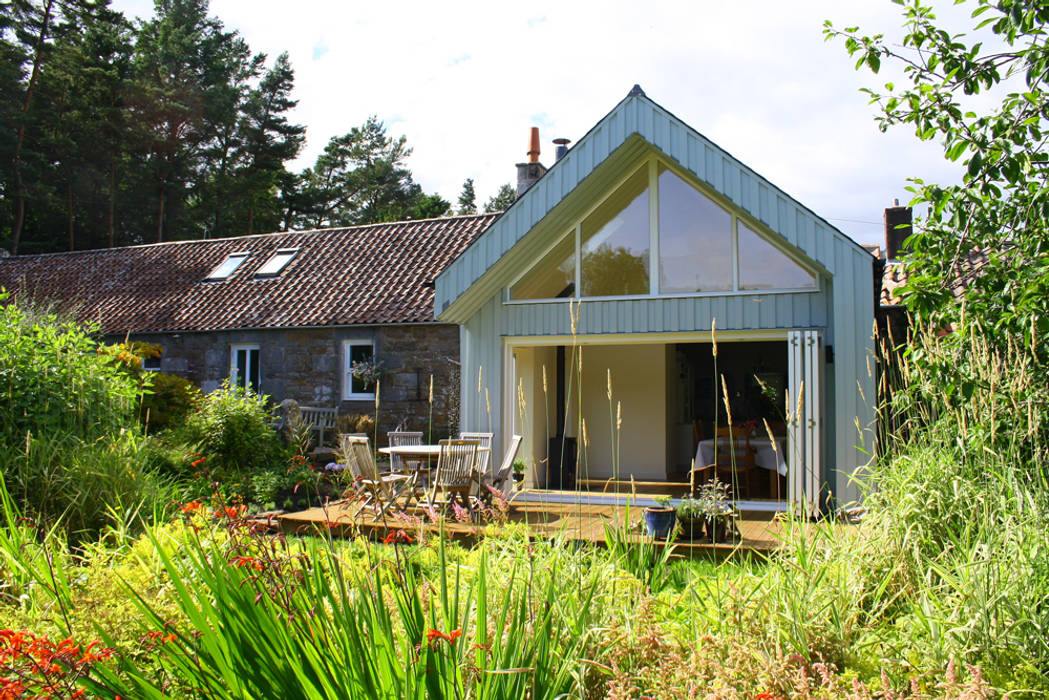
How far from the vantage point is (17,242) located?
26.4 metres

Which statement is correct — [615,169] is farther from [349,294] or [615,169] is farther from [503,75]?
[349,294]

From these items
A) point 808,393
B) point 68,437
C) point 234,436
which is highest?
point 808,393

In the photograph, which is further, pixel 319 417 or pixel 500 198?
pixel 500 198

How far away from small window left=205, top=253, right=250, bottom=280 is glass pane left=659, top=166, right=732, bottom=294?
12399 mm

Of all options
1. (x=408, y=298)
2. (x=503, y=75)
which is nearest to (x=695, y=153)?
(x=503, y=75)

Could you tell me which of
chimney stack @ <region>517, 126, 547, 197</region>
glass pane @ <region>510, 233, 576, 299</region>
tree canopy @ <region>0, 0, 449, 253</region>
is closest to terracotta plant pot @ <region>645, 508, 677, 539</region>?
glass pane @ <region>510, 233, 576, 299</region>

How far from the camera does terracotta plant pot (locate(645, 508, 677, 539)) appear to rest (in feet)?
21.3

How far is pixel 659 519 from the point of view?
6.50 m

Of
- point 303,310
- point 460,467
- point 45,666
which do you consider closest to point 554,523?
point 460,467

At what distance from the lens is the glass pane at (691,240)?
879 cm

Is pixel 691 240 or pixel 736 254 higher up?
pixel 691 240

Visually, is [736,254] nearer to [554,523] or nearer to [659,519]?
[659,519]

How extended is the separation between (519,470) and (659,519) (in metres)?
3.35

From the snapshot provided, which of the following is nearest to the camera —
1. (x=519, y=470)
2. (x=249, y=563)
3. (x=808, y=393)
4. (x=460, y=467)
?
(x=249, y=563)
